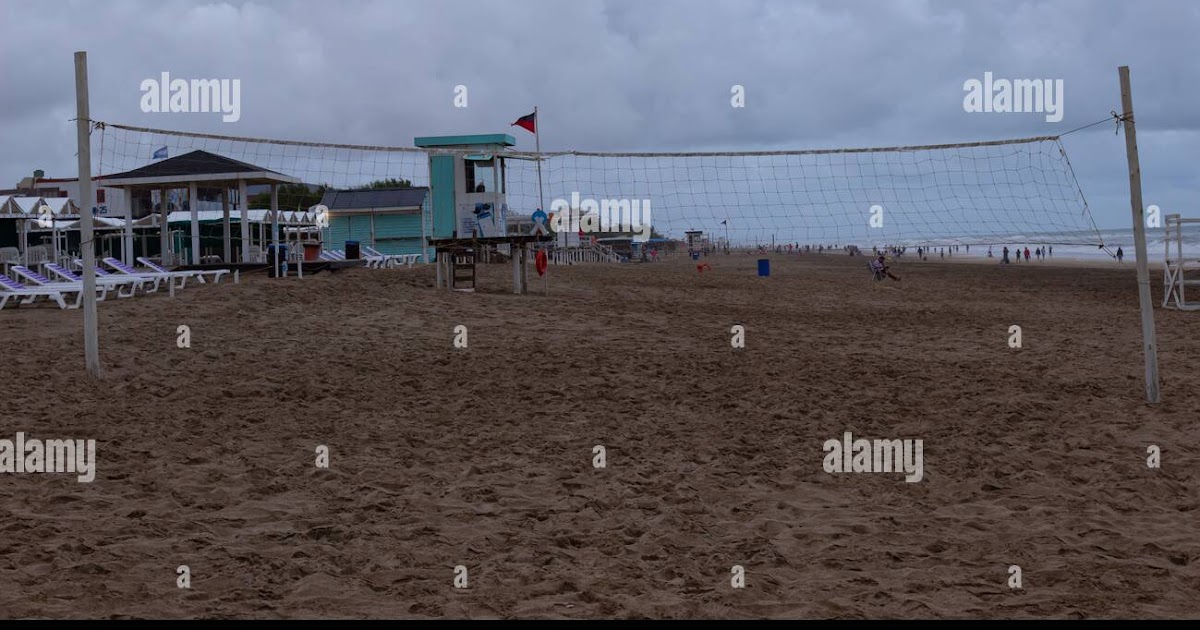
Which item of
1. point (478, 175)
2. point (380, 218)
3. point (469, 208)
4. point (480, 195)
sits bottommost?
point (469, 208)

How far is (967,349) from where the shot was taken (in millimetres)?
10352

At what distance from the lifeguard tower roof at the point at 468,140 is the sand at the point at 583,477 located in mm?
14052

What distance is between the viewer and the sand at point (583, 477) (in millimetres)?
3906

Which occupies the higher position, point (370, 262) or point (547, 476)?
point (370, 262)

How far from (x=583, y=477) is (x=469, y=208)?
1616 centimetres

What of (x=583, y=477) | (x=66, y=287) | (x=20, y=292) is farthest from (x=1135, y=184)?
(x=20, y=292)

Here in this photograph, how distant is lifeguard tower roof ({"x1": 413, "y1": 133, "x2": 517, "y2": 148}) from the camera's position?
24656mm

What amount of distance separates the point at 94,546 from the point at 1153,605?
421cm

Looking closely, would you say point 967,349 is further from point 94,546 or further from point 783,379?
point 94,546

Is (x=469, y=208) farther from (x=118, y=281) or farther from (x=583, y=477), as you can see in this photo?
(x=583, y=477)

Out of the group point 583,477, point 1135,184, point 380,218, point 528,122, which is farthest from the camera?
point 380,218

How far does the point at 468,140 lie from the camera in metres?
25.1

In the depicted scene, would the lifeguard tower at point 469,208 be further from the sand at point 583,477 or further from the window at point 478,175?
the sand at point 583,477

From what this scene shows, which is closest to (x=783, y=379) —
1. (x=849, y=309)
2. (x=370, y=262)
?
(x=849, y=309)
